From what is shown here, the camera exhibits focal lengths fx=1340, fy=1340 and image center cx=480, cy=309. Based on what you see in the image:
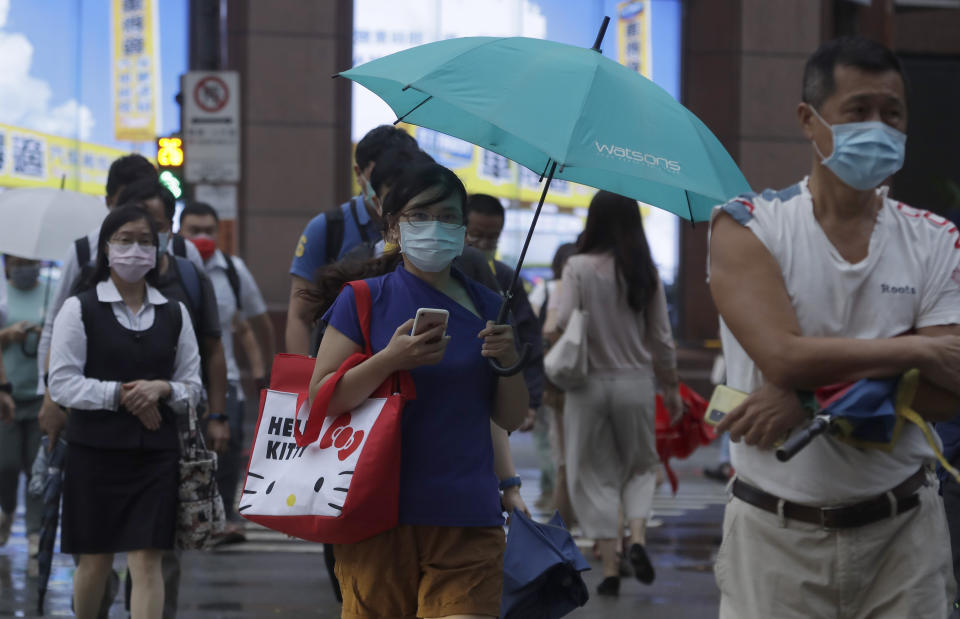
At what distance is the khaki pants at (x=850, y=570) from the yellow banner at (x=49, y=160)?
1552 centimetres

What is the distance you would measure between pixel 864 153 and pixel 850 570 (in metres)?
0.99

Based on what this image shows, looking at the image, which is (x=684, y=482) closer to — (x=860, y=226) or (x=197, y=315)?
(x=197, y=315)

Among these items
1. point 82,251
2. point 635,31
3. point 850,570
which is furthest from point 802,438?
point 635,31

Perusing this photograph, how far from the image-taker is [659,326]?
812cm

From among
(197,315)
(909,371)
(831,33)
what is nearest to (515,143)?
(909,371)

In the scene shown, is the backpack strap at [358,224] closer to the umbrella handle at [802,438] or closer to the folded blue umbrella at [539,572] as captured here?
the folded blue umbrella at [539,572]

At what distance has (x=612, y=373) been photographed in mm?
7973

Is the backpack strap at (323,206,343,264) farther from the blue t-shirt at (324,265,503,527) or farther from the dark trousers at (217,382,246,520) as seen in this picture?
the dark trousers at (217,382,246,520)

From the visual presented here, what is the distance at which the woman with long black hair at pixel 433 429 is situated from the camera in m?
3.89

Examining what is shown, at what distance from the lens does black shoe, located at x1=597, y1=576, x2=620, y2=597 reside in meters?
7.70

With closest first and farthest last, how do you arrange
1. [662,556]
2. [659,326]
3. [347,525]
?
1. [347,525]
2. [659,326]
3. [662,556]

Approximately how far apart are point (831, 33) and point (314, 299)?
1653cm

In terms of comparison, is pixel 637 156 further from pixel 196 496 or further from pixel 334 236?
pixel 196 496

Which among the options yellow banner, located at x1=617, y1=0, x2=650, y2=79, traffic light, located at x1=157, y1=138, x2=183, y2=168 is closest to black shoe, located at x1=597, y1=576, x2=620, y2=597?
traffic light, located at x1=157, y1=138, x2=183, y2=168
